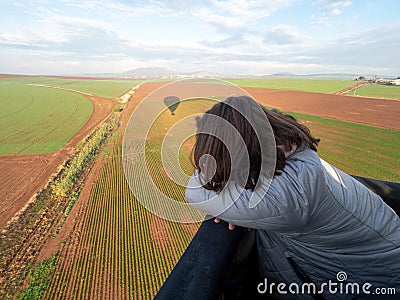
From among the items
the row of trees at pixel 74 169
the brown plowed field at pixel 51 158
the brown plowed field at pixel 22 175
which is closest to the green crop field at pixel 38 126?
the brown plowed field at pixel 51 158

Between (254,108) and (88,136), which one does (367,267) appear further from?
(88,136)

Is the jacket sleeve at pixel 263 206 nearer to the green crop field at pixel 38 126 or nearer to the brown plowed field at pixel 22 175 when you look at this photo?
the brown plowed field at pixel 22 175

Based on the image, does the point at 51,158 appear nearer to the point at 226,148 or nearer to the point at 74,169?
the point at 74,169

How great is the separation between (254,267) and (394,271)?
69 centimetres

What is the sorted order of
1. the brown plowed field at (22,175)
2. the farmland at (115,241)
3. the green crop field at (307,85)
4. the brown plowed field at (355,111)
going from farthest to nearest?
the green crop field at (307,85)
the brown plowed field at (355,111)
the brown plowed field at (22,175)
the farmland at (115,241)

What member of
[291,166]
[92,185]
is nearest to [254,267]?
[291,166]

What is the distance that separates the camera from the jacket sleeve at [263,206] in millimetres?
916

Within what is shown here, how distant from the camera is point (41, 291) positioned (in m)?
5.50

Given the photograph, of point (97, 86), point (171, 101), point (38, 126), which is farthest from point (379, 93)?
point (97, 86)

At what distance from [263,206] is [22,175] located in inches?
559

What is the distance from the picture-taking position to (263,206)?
36.3 inches

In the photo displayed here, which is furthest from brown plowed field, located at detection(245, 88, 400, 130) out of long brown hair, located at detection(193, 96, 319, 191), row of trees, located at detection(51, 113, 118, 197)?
long brown hair, located at detection(193, 96, 319, 191)

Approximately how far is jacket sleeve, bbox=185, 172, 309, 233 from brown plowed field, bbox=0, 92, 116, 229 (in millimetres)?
9586

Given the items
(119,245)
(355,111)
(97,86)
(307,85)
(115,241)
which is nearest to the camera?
(119,245)
